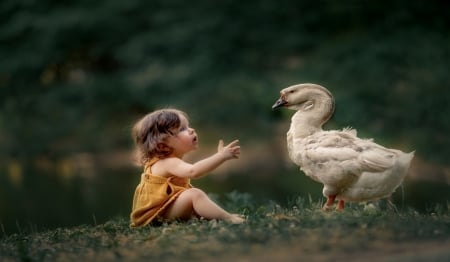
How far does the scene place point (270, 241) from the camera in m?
4.30

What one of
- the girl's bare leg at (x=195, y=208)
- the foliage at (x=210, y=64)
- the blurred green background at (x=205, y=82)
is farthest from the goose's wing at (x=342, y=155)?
the foliage at (x=210, y=64)

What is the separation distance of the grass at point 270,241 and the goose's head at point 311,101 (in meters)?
0.70

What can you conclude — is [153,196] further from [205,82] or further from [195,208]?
[205,82]

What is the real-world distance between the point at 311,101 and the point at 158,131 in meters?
1.09

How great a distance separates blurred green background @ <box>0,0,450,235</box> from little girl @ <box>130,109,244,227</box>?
691 cm

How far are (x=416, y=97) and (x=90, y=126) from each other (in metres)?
9.47

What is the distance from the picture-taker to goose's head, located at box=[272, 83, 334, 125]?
18.2 feet

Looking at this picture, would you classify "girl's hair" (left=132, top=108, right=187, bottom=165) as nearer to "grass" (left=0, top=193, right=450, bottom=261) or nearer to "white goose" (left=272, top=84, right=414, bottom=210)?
"grass" (left=0, top=193, right=450, bottom=261)

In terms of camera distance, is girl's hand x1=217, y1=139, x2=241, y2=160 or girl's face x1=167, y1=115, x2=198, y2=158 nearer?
girl's hand x1=217, y1=139, x2=241, y2=160

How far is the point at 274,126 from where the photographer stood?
19.6 meters

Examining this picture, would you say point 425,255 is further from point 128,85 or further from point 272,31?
point 128,85

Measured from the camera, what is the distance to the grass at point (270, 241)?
4.04 meters

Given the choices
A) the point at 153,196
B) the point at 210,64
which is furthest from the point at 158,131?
the point at 210,64

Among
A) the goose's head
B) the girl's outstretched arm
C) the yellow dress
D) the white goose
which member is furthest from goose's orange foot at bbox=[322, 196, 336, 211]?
the yellow dress
